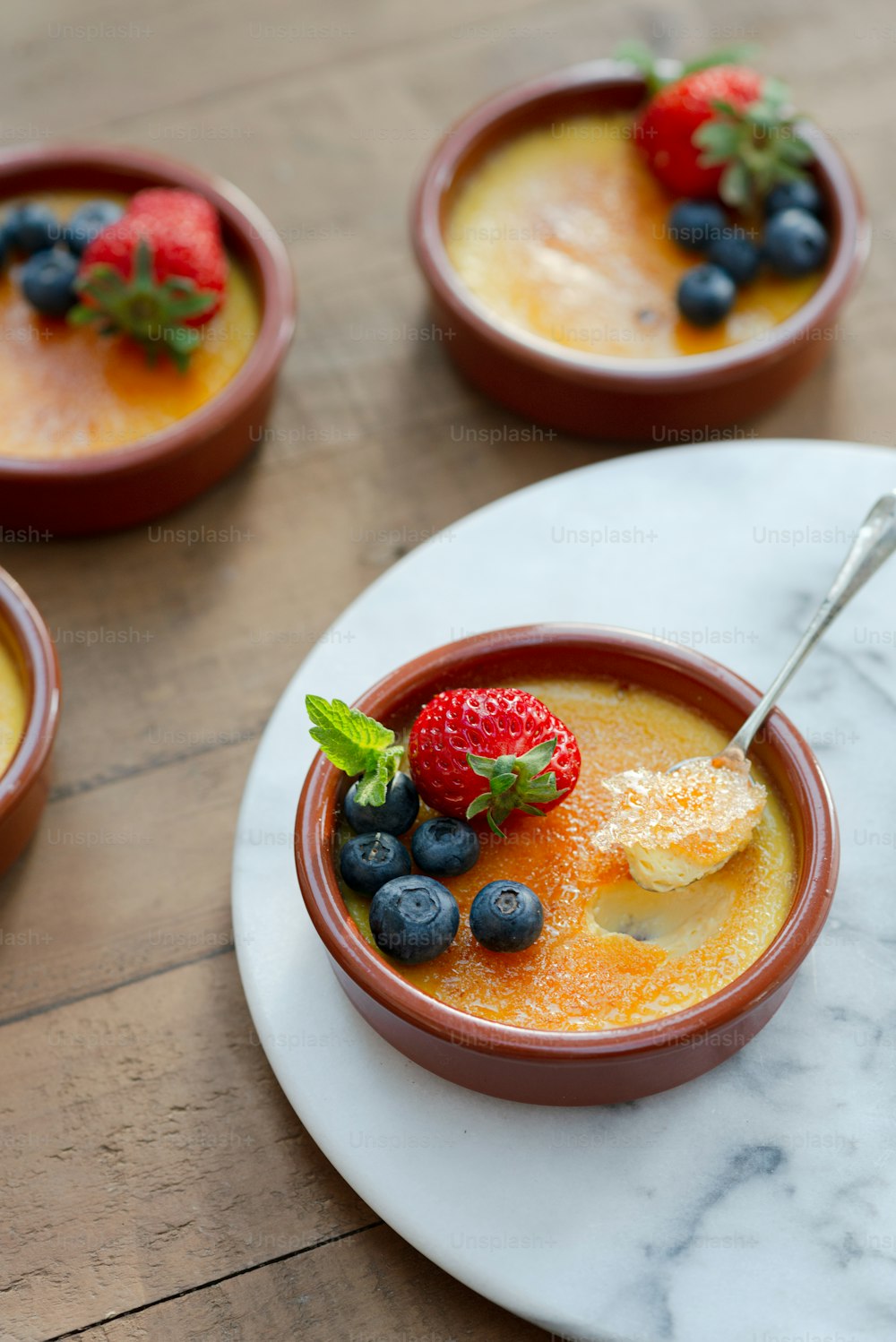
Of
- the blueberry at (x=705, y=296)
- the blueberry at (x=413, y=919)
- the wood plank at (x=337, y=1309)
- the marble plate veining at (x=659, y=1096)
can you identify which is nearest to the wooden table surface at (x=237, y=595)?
the wood plank at (x=337, y=1309)

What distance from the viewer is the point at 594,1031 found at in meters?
1.49

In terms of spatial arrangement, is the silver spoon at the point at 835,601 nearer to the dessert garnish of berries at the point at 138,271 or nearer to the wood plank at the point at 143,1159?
the wood plank at the point at 143,1159

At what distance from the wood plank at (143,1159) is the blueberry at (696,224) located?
1.45 m

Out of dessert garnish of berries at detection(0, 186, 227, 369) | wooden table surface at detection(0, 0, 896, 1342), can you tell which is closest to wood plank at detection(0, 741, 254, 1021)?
wooden table surface at detection(0, 0, 896, 1342)

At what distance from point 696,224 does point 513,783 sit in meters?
1.23

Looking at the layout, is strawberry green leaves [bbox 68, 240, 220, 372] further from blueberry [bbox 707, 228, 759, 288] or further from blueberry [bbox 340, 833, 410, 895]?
blueberry [bbox 340, 833, 410, 895]

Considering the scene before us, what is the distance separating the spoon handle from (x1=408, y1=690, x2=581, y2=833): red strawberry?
317 millimetres

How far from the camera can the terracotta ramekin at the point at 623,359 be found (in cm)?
221

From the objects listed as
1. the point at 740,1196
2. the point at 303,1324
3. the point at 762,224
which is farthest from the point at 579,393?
the point at 303,1324

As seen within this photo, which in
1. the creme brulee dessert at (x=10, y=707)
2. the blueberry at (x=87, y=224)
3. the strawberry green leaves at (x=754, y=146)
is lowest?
the creme brulee dessert at (x=10, y=707)

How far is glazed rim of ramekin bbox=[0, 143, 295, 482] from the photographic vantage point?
211 cm

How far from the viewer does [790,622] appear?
1990mm

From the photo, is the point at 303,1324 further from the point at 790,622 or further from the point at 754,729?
the point at 790,622

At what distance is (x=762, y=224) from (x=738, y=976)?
1.44 meters
